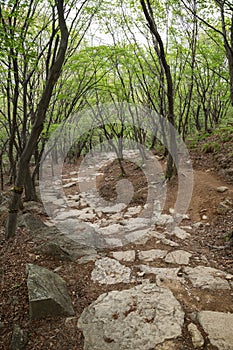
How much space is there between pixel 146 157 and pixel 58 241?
Result: 9.31 meters

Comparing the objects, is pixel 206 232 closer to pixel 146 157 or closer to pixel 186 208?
pixel 186 208

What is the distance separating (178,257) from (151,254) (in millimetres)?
487

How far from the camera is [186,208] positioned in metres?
6.93

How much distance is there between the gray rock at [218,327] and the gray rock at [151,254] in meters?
1.54

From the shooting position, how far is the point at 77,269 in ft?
12.9

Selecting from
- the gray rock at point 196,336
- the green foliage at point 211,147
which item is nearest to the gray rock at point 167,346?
the gray rock at point 196,336

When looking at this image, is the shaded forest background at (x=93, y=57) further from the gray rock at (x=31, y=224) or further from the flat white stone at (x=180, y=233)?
the flat white stone at (x=180, y=233)

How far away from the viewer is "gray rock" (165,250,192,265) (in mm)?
4148

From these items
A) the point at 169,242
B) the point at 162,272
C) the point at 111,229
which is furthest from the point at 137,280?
the point at 111,229

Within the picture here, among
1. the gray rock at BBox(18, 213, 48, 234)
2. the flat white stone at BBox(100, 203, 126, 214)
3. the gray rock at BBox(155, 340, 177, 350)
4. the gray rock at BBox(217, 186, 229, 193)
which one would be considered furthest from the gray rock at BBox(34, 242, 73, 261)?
the gray rock at BBox(217, 186, 229, 193)

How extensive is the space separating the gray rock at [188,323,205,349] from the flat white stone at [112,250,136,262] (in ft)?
5.74

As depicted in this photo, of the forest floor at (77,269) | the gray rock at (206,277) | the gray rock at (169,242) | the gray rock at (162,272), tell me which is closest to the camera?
the forest floor at (77,269)

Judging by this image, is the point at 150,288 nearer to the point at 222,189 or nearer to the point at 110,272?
the point at 110,272

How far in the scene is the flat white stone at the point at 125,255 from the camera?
14.3 feet
